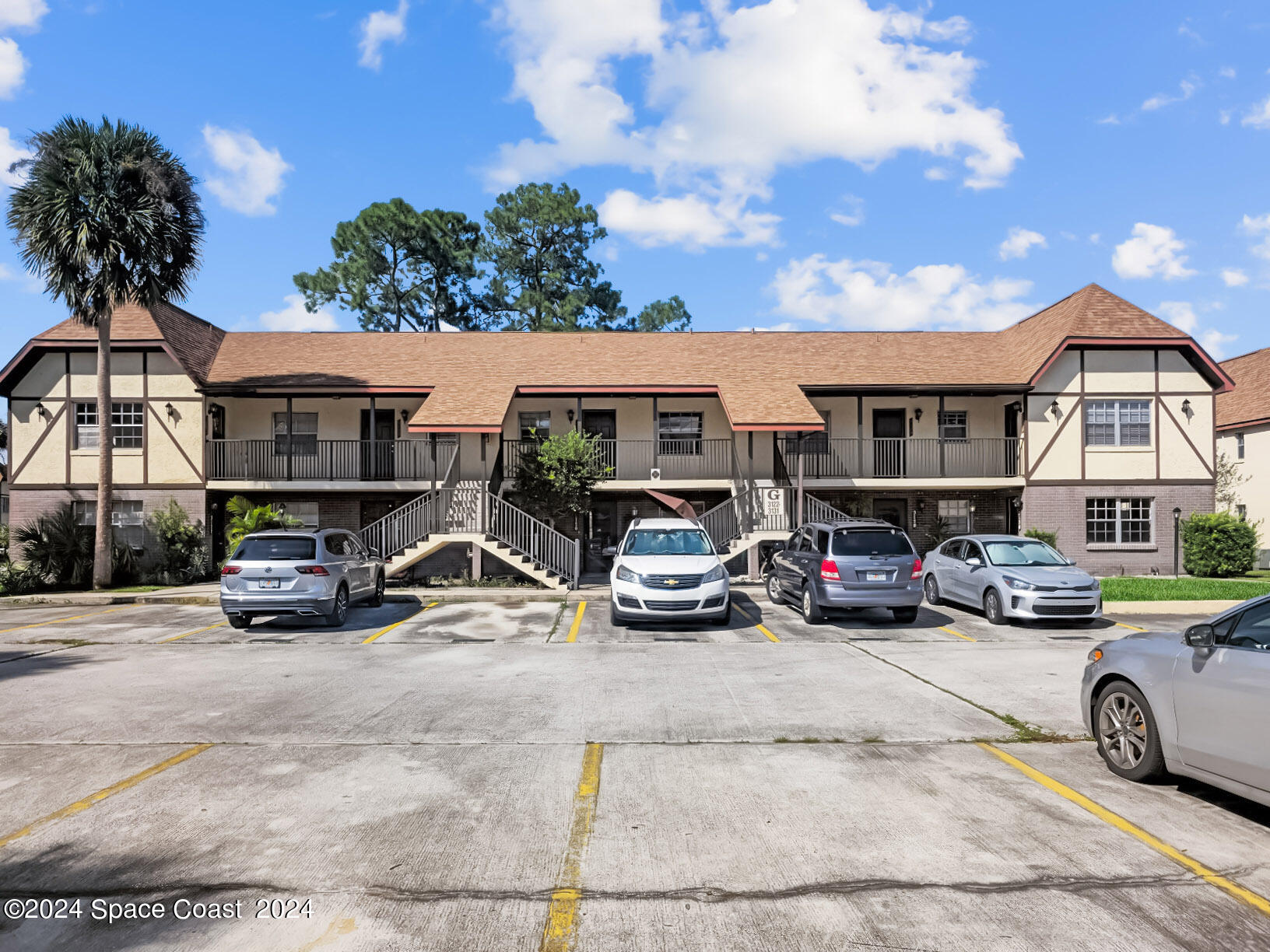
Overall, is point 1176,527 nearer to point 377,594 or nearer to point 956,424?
point 956,424

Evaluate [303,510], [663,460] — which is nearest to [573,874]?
[663,460]

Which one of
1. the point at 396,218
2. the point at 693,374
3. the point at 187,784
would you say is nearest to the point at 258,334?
the point at 693,374

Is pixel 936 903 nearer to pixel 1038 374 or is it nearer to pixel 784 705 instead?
pixel 784 705

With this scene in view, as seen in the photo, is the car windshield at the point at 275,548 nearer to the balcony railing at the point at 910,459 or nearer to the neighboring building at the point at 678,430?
the neighboring building at the point at 678,430

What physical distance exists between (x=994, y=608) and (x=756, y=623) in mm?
4150

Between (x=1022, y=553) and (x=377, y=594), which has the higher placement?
(x=1022, y=553)

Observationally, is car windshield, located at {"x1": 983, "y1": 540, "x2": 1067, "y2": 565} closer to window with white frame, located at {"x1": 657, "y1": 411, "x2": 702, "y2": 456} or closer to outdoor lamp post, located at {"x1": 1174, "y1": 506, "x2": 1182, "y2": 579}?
window with white frame, located at {"x1": 657, "y1": 411, "x2": 702, "y2": 456}

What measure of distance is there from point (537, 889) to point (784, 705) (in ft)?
14.6

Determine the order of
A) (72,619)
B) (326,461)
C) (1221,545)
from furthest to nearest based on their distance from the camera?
1. (326,461)
2. (1221,545)
3. (72,619)

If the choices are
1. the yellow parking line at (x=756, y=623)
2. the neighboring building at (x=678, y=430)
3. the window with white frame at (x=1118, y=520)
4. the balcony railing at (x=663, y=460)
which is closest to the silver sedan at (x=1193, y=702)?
the yellow parking line at (x=756, y=623)

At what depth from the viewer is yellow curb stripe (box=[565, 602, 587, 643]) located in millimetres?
12438

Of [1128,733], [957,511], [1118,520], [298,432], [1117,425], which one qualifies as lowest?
[1128,733]

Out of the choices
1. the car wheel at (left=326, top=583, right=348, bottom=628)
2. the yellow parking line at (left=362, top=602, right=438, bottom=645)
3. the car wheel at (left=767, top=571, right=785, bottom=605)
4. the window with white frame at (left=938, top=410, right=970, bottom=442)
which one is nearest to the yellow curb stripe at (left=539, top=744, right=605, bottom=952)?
the yellow parking line at (left=362, top=602, right=438, bottom=645)

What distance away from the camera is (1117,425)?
23.5 m
